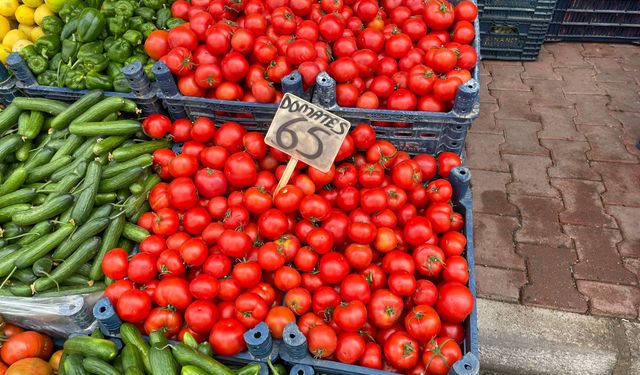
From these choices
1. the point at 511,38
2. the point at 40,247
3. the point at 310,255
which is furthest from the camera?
the point at 511,38

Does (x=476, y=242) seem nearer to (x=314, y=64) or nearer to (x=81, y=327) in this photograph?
(x=314, y=64)

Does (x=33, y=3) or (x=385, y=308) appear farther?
(x=33, y=3)

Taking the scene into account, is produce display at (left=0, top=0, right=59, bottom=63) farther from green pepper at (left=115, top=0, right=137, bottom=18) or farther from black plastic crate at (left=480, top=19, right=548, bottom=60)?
black plastic crate at (left=480, top=19, right=548, bottom=60)

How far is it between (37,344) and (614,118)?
483 cm

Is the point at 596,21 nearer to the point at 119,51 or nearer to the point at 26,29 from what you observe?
the point at 119,51

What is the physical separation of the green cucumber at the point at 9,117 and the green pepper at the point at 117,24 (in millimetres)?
772

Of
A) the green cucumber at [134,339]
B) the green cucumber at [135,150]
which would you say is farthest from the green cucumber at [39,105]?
the green cucumber at [134,339]

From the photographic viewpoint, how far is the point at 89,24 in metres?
2.93

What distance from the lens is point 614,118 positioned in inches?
170

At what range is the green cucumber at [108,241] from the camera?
2219mm

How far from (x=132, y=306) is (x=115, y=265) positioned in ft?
0.88

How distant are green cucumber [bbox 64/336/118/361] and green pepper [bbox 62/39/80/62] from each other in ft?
6.19

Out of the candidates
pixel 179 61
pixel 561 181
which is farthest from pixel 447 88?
pixel 561 181

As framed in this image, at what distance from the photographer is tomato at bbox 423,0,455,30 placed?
106 inches
